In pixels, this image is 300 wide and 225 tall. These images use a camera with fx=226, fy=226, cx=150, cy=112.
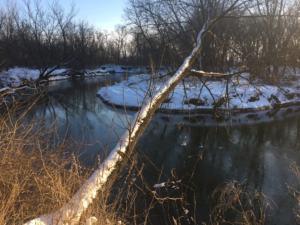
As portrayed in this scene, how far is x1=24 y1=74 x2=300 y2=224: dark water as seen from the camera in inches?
195

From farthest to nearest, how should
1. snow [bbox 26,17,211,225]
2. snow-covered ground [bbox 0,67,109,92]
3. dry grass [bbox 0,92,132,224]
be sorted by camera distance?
1. snow-covered ground [bbox 0,67,109,92]
2. dry grass [bbox 0,92,132,224]
3. snow [bbox 26,17,211,225]

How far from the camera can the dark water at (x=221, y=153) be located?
4.94m

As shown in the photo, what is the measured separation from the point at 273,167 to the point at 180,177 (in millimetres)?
2677

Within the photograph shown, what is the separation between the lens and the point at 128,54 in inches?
2488

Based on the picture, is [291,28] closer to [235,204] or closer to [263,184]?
[263,184]

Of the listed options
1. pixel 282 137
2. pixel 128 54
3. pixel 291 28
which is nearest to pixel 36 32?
pixel 282 137

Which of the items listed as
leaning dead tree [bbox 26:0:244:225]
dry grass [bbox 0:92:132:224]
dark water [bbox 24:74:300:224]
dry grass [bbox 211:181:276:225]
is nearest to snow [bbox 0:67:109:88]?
dark water [bbox 24:74:300:224]

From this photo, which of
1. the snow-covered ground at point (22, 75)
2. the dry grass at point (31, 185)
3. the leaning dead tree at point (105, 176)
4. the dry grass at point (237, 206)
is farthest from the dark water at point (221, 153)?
the snow-covered ground at point (22, 75)

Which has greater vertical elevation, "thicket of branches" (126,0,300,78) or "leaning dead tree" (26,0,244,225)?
"thicket of branches" (126,0,300,78)

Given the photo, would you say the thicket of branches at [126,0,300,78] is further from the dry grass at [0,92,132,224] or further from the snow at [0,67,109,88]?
the snow at [0,67,109,88]

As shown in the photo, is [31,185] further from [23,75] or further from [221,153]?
[23,75]

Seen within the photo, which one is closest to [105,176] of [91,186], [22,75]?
[91,186]

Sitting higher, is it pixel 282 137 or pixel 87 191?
pixel 87 191

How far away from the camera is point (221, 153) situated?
23.5 ft
